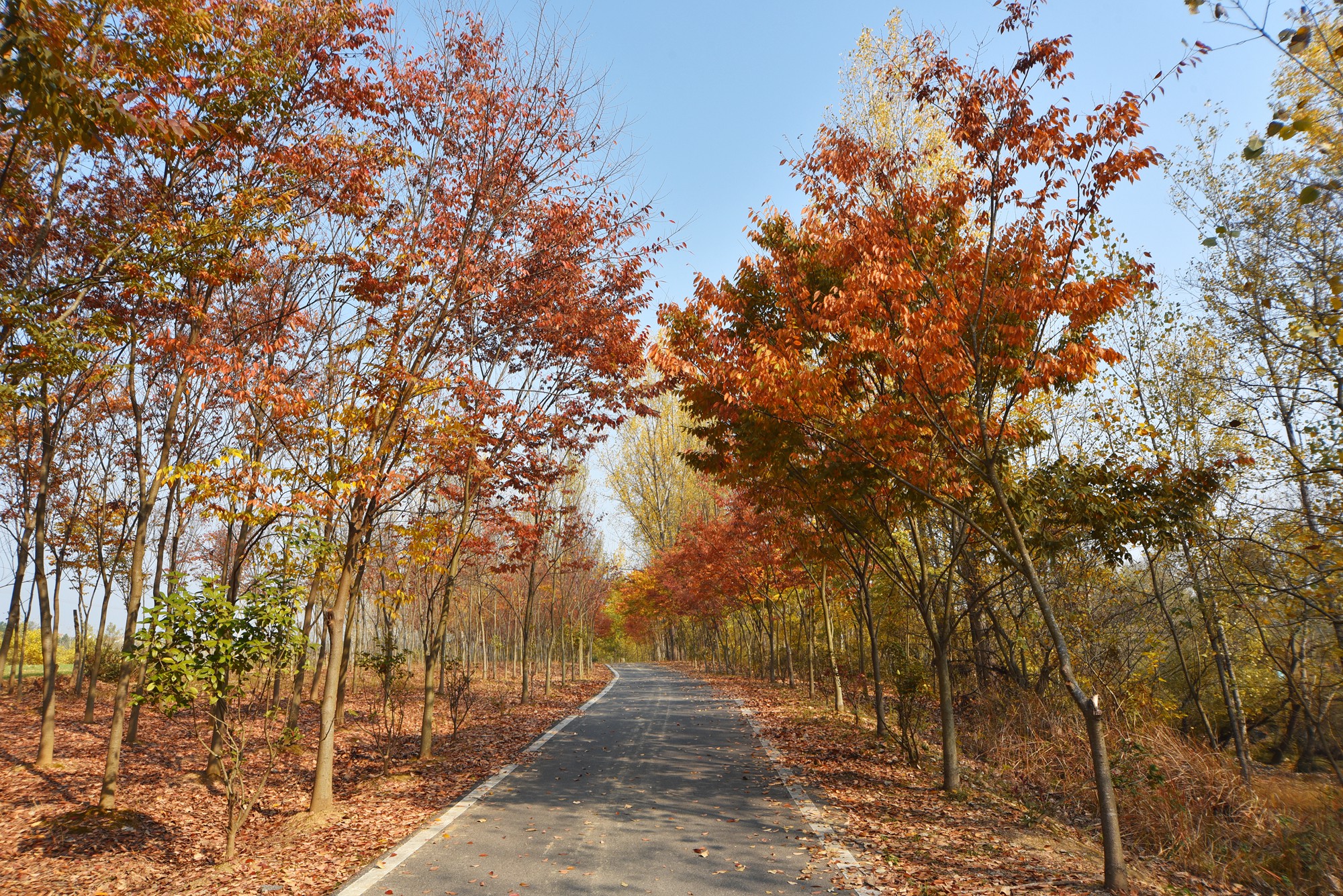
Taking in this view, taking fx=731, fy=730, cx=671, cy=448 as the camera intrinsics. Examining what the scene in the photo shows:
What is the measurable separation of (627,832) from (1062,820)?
4982mm

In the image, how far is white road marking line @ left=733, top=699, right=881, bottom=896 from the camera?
583 centimetres

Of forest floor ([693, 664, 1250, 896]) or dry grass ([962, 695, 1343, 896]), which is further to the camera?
dry grass ([962, 695, 1343, 896])

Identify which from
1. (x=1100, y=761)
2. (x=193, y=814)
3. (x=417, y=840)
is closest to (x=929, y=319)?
(x=1100, y=761)

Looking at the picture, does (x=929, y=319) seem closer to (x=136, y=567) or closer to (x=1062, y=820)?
(x=1062, y=820)

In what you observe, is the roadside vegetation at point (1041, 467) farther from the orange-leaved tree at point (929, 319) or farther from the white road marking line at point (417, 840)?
the white road marking line at point (417, 840)

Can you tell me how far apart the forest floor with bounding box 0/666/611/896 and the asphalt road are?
72cm

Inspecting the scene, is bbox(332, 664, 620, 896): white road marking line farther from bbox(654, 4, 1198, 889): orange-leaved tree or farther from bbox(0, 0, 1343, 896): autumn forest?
bbox(654, 4, 1198, 889): orange-leaved tree

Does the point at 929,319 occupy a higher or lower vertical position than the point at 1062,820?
higher

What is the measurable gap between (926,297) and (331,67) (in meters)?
7.47

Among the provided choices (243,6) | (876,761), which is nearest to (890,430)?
(876,761)

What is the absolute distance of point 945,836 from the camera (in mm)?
6969

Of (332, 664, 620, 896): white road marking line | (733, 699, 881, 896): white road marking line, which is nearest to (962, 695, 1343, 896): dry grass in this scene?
(733, 699, 881, 896): white road marking line

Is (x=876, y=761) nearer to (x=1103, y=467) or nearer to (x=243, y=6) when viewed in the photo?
(x=1103, y=467)

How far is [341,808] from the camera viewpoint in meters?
8.11
